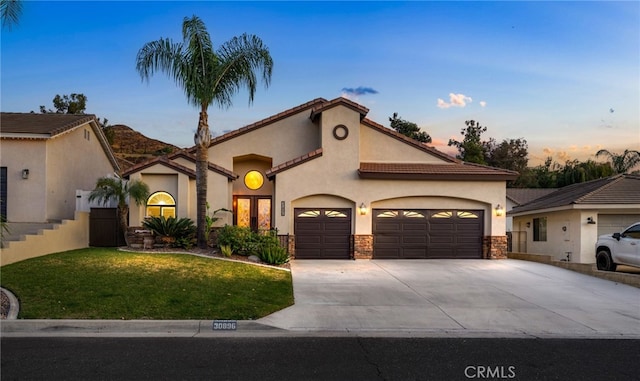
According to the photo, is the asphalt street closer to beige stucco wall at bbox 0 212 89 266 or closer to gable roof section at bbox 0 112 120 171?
beige stucco wall at bbox 0 212 89 266

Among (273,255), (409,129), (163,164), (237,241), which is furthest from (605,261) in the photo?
(409,129)

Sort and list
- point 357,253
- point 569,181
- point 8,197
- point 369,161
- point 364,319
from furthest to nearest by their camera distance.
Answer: point 569,181, point 369,161, point 357,253, point 8,197, point 364,319

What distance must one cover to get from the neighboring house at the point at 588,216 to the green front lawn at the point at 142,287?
13058 mm

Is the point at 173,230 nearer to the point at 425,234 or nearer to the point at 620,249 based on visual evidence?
the point at 425,234

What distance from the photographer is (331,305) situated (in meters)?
10.4

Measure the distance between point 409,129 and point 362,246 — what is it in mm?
26258

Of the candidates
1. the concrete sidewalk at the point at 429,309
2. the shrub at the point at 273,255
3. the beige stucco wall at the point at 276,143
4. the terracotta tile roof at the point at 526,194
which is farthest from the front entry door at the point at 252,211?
the terracotta tile roof at the point at 526,194

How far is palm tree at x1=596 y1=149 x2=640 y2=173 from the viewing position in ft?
132

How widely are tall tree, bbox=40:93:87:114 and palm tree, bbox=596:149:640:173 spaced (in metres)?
43.4

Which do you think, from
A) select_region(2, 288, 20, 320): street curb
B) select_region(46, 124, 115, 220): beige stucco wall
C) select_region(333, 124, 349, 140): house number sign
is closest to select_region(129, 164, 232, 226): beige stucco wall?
select_region(46, 124, 115, 220): beige stucco wall

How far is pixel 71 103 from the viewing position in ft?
121

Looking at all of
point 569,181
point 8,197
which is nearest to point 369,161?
point 8,197

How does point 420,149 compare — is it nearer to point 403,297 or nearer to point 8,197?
point 403,297

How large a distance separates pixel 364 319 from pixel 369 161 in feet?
42.0
